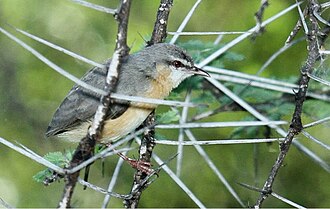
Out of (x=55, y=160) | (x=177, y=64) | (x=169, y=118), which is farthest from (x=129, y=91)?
(x=55, y=160)

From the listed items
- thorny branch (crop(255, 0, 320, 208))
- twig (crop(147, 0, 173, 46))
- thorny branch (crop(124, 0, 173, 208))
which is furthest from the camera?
twig (crop(147, 0, 173, 46))

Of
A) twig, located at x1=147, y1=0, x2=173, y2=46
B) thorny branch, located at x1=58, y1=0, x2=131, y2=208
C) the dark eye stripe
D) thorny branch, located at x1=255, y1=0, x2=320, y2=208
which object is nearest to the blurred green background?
the dark eye stripe

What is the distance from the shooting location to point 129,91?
4.12m

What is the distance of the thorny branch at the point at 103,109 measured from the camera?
97.4 inches

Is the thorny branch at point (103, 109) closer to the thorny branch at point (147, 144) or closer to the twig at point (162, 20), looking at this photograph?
the thorny branch at point (147, 144)

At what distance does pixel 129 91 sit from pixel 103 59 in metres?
3.67

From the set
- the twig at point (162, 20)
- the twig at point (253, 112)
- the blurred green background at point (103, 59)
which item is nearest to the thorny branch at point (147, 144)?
the twig at point (162, 20)

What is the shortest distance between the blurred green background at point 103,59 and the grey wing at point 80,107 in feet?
8.15

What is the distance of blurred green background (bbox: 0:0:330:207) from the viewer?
6.96 m

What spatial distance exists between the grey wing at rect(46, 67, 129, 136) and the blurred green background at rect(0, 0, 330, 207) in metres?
2.48

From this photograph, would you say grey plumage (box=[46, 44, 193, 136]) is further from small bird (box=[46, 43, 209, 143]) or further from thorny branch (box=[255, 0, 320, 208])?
thorny branch (box=[255, 0, 320, 208])

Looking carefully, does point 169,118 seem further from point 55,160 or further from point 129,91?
point 55,160

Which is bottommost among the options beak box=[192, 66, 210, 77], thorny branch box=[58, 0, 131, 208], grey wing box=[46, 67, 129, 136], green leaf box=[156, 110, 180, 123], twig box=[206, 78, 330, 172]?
thorny branch box=[58, 0, 131, 208]

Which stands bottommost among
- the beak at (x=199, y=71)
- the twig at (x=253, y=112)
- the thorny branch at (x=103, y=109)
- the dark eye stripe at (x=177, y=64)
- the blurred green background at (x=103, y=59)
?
the thorny branch at (x=103, y=109)
